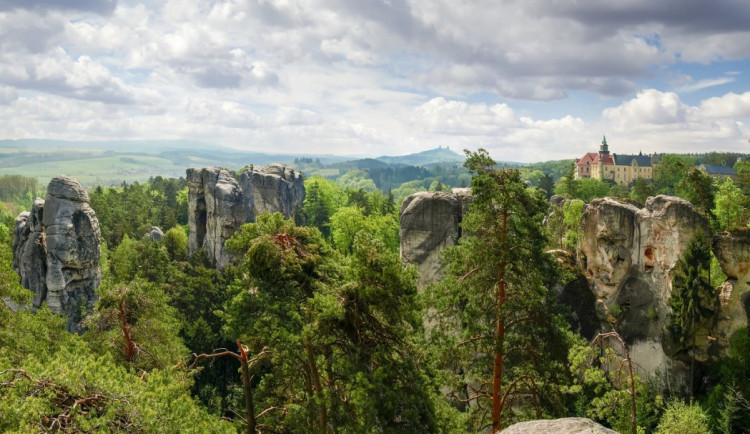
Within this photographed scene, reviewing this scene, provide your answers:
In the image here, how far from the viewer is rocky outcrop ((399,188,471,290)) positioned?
97.3 ft

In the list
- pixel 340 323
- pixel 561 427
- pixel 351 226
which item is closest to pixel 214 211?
pixel 351 226

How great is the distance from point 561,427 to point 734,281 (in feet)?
80.6

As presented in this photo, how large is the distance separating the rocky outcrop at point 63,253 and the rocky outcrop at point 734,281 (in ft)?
120

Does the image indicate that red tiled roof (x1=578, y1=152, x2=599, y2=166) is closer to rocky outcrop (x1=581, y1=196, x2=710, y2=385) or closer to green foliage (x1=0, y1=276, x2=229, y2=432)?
rocky outcrop (x1=581, y1=196, x2=710, y2=385)

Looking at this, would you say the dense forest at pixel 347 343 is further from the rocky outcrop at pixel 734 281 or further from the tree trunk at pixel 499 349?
the rocky outcrop at pixel 734 281

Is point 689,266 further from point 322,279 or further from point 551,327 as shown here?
point 322,279

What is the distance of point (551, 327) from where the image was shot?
594 inches

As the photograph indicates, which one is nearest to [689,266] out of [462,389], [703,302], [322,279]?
[703,302]

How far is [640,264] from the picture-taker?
95.7ft

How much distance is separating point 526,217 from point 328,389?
7021 mm

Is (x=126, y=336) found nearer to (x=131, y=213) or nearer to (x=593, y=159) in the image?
(x=131, y=213)

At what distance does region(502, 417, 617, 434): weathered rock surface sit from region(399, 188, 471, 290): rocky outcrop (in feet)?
67.0

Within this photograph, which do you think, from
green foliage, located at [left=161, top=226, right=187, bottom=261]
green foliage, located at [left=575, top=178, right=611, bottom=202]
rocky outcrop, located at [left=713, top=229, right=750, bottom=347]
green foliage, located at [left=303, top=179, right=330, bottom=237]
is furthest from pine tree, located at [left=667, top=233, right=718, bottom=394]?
green foliage, located at [left=575, top=178, right=611, bottom=202]

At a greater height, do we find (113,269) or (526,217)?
(526,217)
